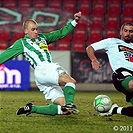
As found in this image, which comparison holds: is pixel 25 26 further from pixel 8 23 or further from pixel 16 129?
pixel 8 23

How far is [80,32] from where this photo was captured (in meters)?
17.7

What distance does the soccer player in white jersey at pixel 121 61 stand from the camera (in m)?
6.84

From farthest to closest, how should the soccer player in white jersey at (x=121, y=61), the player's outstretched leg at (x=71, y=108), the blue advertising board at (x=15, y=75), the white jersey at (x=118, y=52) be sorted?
the blue advertising board at (x=15, y=75) < the white jersey at (x=118, y=52) < the soccer player in white jersey at (x=121, y=61) < the player's outstretched leg at (x=71, y=108)

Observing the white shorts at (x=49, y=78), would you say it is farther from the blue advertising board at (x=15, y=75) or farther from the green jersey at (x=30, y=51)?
the blue advertising board at (x=15, y=75)

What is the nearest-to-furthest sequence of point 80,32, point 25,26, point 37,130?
point 37,130
point 25,26
point 80,32

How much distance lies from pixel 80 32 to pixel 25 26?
414 inches

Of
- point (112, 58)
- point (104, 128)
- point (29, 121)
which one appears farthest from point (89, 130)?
point (112, 58)

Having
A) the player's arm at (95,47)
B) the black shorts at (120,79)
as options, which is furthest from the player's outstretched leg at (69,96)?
the black shorts at (120,79)

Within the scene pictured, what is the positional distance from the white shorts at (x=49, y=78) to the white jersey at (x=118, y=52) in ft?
2.46

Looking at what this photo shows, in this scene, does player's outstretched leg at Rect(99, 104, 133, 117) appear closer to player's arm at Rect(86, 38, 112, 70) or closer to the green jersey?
player's arm at Rect(86, 38, 112, 70)

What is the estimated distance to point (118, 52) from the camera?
23.9 feet

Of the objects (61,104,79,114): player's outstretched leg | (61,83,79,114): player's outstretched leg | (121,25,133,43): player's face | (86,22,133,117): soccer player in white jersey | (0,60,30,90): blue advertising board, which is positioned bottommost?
(0,60,30,90): blue advertising board

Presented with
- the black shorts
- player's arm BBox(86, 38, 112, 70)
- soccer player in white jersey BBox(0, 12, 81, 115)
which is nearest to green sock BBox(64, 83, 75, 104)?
soccer player in white jersey BBox(0, 12, 81, 115)

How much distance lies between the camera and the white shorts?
264 inches
